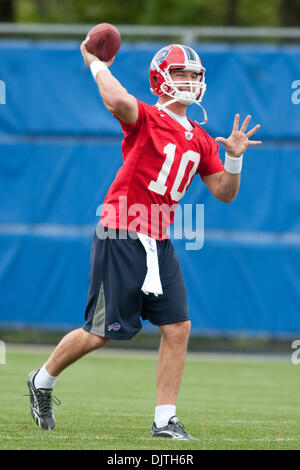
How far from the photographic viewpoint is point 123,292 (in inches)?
214

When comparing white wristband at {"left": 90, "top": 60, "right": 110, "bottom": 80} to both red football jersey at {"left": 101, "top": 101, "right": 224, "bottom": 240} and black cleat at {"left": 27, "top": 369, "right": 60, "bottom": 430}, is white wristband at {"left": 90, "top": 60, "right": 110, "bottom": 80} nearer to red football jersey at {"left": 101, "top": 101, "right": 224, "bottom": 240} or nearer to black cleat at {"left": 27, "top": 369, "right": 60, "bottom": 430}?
red football jersey at {"left": 101, "top": 101, "right": 224, "bottom": 240}

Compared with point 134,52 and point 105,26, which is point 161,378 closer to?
point 105,26

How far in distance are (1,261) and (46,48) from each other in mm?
2700

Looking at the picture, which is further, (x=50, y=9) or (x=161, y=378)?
(x=50, y=9)

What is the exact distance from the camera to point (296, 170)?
1113cm

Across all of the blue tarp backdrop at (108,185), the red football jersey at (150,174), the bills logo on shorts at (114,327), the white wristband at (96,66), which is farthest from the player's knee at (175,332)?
the blue tarp backdrop at (108,185)

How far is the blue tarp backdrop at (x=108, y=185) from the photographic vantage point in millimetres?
11109

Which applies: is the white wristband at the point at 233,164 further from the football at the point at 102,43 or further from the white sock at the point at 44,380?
the white sock at the point at 44,380

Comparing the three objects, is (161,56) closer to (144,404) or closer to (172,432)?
(172,432)

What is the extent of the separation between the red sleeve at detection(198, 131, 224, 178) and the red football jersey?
13cm

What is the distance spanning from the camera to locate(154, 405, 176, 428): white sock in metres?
5.40

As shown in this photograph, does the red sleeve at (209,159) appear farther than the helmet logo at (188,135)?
Yes
